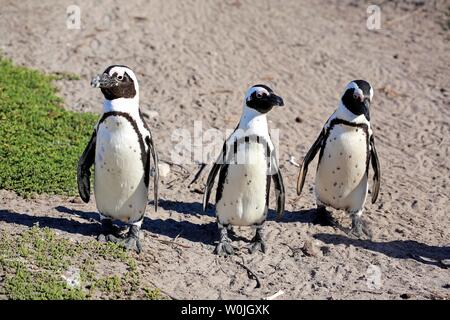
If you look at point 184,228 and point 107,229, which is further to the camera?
point 184,228

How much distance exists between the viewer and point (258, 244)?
6160mm

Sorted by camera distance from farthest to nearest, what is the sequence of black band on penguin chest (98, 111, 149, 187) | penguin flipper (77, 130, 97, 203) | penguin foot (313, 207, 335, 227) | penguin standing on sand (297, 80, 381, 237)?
penguin foot (313, 207, 335, 227) < penguin standing on sand (297, 80, 381, 237) < penguin flipper (77, 130, 97, 203) < black band on penguin chest (98, 111, 149, 187)

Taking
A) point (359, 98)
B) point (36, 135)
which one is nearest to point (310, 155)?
point (359, 98)

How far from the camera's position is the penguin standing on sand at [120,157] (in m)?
5.65

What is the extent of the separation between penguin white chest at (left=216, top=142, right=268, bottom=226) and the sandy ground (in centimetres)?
31

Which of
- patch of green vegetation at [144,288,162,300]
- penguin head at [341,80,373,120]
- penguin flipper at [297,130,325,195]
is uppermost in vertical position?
penguin head at [341,80,373,120]

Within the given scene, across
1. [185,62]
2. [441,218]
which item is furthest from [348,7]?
[441,218]

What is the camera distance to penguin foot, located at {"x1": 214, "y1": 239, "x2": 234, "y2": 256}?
6012 mm

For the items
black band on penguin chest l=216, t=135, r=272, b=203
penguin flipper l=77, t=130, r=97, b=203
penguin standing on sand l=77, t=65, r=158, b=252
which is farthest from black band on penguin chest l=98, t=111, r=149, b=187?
black band on penguin chest l=216, t=135, r=272, b=203

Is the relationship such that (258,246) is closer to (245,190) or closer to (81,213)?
(245,190)

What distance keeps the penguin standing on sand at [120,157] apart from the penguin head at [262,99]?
83 centimetres

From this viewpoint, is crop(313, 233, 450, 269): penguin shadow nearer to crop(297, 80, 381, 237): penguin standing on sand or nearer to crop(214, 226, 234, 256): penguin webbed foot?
crop(297, 80, 381, 237): penguin standing on sand

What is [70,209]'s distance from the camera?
6.46 meters

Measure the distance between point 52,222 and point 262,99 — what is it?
6.51 feet
